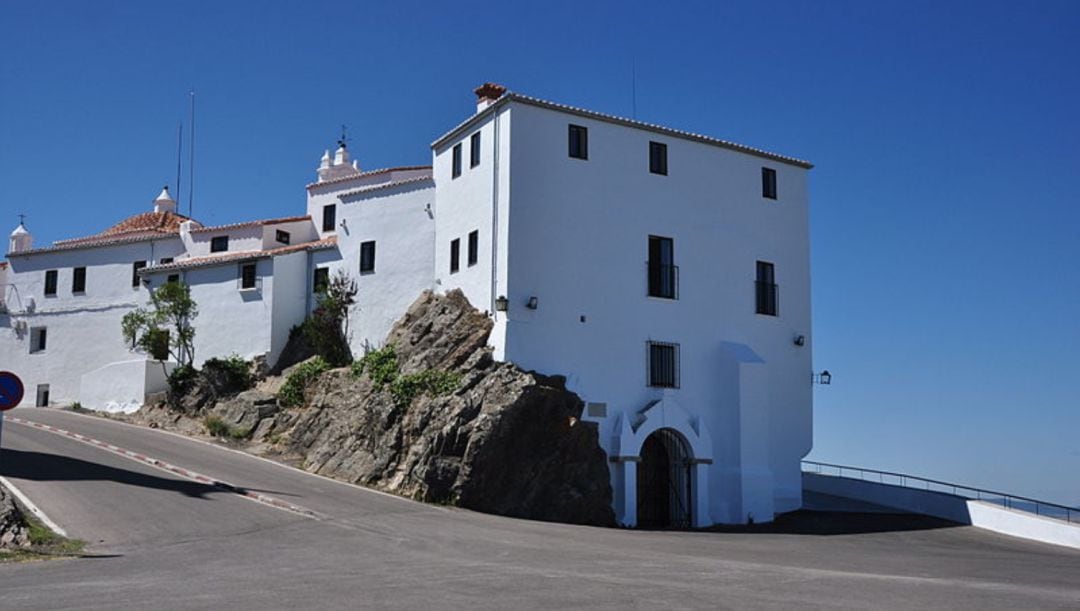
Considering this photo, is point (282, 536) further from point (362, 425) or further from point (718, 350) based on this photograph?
point (718, 350)

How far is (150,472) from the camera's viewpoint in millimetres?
26984

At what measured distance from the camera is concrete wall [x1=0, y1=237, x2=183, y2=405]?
153ft

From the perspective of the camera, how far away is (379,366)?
3372 centimetres

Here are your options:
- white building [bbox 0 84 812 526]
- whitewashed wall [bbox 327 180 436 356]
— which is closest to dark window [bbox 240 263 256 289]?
whitewashed wall [bbox 327 180 436 356]

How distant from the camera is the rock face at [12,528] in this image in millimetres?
17859

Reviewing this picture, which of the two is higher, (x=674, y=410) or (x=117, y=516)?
(x=674, y=410)

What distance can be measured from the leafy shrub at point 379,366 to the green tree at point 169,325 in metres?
10.0

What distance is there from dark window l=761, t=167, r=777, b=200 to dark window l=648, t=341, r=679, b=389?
718 centimetres

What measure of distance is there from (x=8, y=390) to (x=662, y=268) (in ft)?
67.6

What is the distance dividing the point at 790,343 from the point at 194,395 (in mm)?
22251

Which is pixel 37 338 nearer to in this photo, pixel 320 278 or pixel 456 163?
pixel 320 278

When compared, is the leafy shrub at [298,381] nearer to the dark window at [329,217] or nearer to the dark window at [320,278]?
the dark window at [320,278]

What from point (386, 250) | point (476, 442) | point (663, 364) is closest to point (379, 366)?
point (386, 250)

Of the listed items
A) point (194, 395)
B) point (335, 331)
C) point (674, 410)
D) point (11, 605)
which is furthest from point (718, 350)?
point (11, 605)
